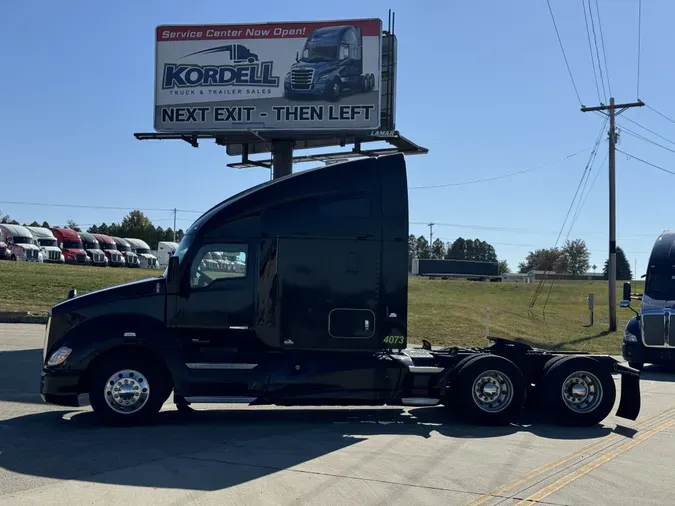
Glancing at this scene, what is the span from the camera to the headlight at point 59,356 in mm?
8406

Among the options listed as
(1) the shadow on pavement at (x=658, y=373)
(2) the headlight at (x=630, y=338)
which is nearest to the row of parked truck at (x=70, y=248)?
(1) the shadow on pavement at (x=658, y=373)

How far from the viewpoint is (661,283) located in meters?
16.7

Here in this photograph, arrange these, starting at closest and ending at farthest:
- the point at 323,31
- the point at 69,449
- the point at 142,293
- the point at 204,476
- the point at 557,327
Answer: the point at 204,476 < the point at 69,449 < the point at 142,293 < the point at 323,31 < the point at 557,327

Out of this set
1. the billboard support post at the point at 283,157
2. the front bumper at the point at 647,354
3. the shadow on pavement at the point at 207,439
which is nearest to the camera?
the shadow on pavement at the point at 207,439

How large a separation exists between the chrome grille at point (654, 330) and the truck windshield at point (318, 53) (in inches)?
414

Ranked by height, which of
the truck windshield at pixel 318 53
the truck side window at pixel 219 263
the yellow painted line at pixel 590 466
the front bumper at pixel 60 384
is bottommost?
the yellow painted line at pixel 590 466

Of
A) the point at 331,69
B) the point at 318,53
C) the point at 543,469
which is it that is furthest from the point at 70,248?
the point at 543,469

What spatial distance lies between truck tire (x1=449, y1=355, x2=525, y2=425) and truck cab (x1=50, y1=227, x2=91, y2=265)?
53399 millimetres

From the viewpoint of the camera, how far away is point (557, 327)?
29.6 metres

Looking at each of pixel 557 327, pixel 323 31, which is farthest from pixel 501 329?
pixel 323 31

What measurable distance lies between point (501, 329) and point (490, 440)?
59.5 ft

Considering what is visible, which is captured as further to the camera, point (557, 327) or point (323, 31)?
point (557, 327)

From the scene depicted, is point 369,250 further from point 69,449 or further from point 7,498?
point 7,498

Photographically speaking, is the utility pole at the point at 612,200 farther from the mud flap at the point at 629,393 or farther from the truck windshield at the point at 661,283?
the mud flap at the point at 629,393
